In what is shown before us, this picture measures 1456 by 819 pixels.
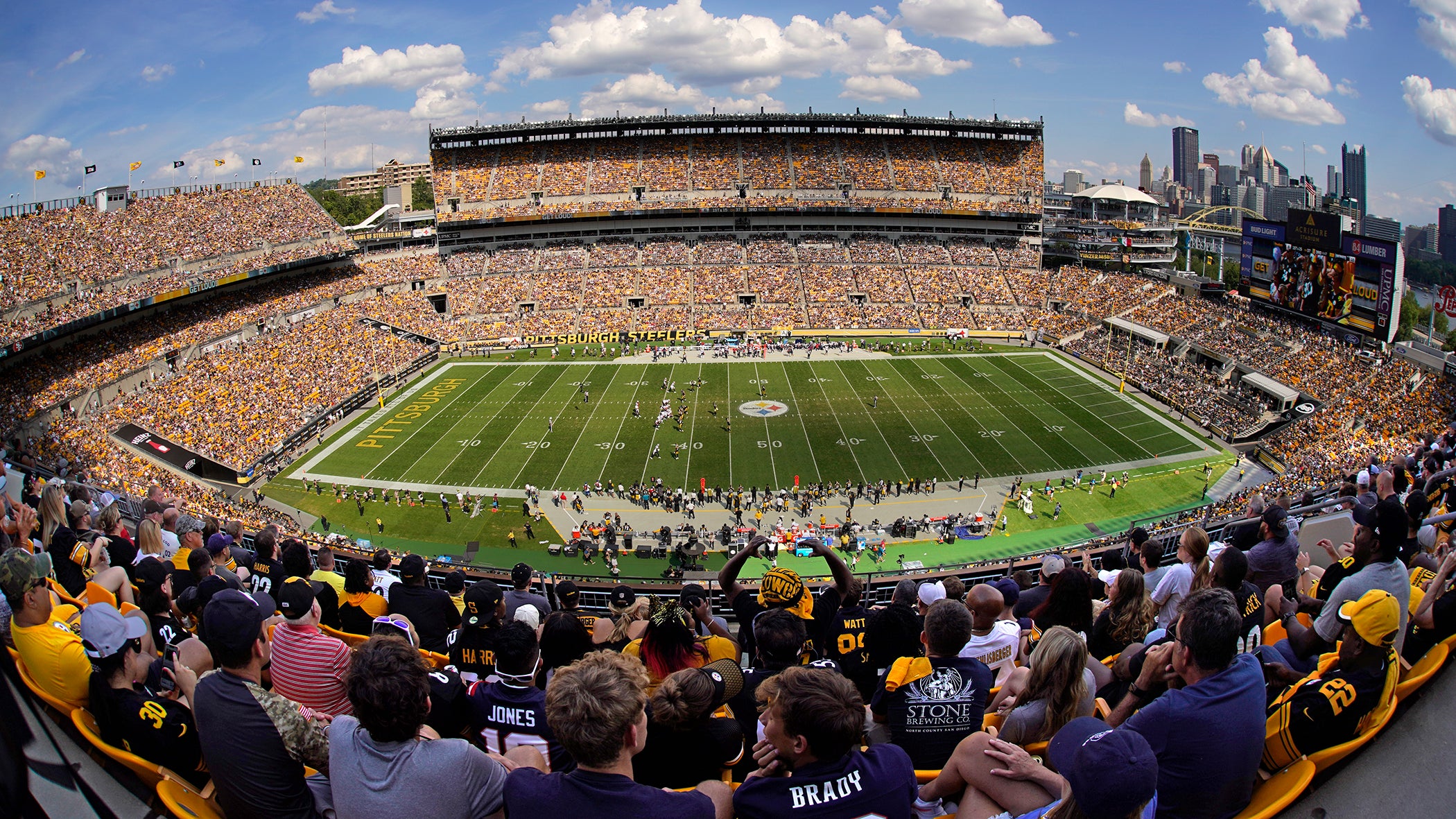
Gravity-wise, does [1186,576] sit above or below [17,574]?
below

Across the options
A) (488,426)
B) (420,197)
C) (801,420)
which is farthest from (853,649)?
(420,197)

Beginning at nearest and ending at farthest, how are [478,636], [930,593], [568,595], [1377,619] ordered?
[1377,619]
[478,636]
[930,593]
[568,595]

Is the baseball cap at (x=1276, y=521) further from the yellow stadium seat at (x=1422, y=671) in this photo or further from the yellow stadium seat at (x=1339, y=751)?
the yellow stadium seat at (x=1339, y=751)

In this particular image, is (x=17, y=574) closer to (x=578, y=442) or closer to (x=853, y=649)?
(x=853, y=649)

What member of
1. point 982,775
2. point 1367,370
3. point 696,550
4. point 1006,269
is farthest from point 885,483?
Result: point 1006,269

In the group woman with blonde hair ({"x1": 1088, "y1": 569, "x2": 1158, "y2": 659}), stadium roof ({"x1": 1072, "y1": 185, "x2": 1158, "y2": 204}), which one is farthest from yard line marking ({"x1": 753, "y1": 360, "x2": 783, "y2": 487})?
stadium roof ({"x1": 1072, "y1": 185, "x2": 1158, "y2": 204})

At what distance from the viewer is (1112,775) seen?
9.39ft

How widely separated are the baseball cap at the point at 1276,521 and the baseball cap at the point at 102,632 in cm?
864

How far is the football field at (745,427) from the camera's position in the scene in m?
31.3

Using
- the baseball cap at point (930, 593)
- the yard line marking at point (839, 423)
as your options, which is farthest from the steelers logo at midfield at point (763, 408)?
the baseball cap at point (930, 593)

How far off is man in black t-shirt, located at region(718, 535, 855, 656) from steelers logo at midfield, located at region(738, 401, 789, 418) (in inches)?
1198

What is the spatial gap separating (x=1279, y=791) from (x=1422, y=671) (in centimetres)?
139

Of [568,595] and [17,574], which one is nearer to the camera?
[17,574]

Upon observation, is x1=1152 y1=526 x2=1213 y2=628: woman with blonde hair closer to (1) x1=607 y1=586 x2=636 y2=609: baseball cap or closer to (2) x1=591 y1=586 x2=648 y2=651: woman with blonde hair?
(2) x1=591 y1=586 x2=648 y2=651: woman with blonde hair
